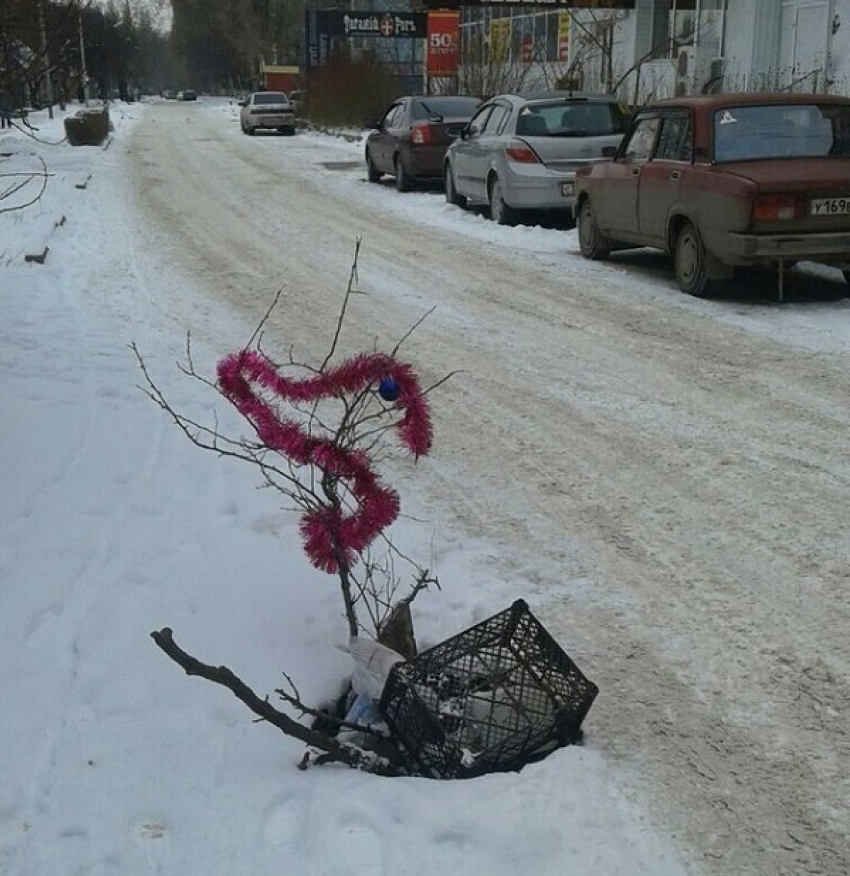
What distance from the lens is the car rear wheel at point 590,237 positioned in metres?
12.6

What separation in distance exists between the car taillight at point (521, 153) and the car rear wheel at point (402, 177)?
575 centimetres

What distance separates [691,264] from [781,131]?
1.31 m

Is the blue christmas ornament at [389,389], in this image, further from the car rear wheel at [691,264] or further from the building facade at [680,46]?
the building facade at [680,46]

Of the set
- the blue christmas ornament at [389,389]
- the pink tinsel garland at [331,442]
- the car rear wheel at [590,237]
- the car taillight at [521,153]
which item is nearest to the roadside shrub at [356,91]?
the car taillight at [521,153]

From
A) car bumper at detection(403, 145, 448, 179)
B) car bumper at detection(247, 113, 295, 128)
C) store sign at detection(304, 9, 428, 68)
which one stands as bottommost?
car bumper at detection(247, 113, 295, 128)

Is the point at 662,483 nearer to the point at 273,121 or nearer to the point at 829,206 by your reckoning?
the point at 829,206

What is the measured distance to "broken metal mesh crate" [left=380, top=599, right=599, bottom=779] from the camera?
3.48m

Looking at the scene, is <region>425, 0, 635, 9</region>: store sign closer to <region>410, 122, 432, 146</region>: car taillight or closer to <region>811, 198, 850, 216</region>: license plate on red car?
<region>410, 122, 432, 146</region>: car taillight

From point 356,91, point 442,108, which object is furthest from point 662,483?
point 356,91

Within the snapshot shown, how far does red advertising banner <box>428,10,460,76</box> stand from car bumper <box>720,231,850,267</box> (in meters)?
29.8

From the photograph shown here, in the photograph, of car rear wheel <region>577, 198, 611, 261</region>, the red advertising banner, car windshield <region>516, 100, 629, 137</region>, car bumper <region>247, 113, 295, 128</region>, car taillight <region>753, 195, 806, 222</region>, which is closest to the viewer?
car taillight <region>753, 195, 806, 222</region>

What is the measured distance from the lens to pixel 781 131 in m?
10.3

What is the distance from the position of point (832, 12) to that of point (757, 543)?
21.9 meters

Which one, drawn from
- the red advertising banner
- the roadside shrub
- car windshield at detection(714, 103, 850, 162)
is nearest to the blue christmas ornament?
car windshield at detection(714, 103, 850, 162)
